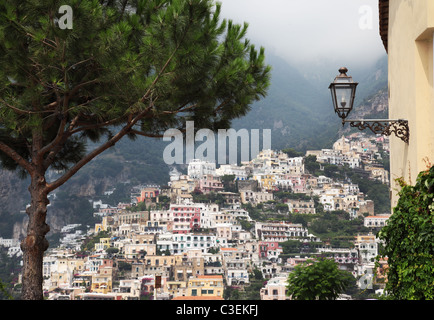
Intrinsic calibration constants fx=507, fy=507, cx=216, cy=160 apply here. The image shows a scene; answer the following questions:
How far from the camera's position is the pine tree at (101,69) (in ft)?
16.2

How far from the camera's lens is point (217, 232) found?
57.6 meters

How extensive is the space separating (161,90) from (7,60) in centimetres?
153

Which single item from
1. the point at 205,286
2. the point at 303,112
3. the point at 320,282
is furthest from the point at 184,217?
the point at 320,282

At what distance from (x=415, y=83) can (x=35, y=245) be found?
3885 millimetres

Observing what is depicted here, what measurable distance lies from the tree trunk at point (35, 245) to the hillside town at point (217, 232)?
36.1 meters

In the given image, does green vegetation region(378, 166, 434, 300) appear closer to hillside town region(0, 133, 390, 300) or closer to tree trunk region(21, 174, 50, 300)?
tree trunk region(21, 174, 50, 300)

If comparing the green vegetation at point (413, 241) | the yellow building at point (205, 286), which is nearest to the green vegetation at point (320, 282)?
the green vegetation at point (413, 241)

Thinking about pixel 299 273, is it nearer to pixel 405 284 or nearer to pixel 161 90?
pixel 405 284

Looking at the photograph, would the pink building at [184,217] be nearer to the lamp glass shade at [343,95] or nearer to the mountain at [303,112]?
the mountain at [303,112]

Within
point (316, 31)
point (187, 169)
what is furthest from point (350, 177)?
point (316, 31)

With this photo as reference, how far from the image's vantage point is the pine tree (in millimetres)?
4930

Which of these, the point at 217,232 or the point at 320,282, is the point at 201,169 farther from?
the point at 320,282

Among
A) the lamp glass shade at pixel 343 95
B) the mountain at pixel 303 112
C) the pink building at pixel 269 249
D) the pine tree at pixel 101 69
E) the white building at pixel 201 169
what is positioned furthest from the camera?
the white building at pixel 201 169

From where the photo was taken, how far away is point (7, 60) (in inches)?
196
